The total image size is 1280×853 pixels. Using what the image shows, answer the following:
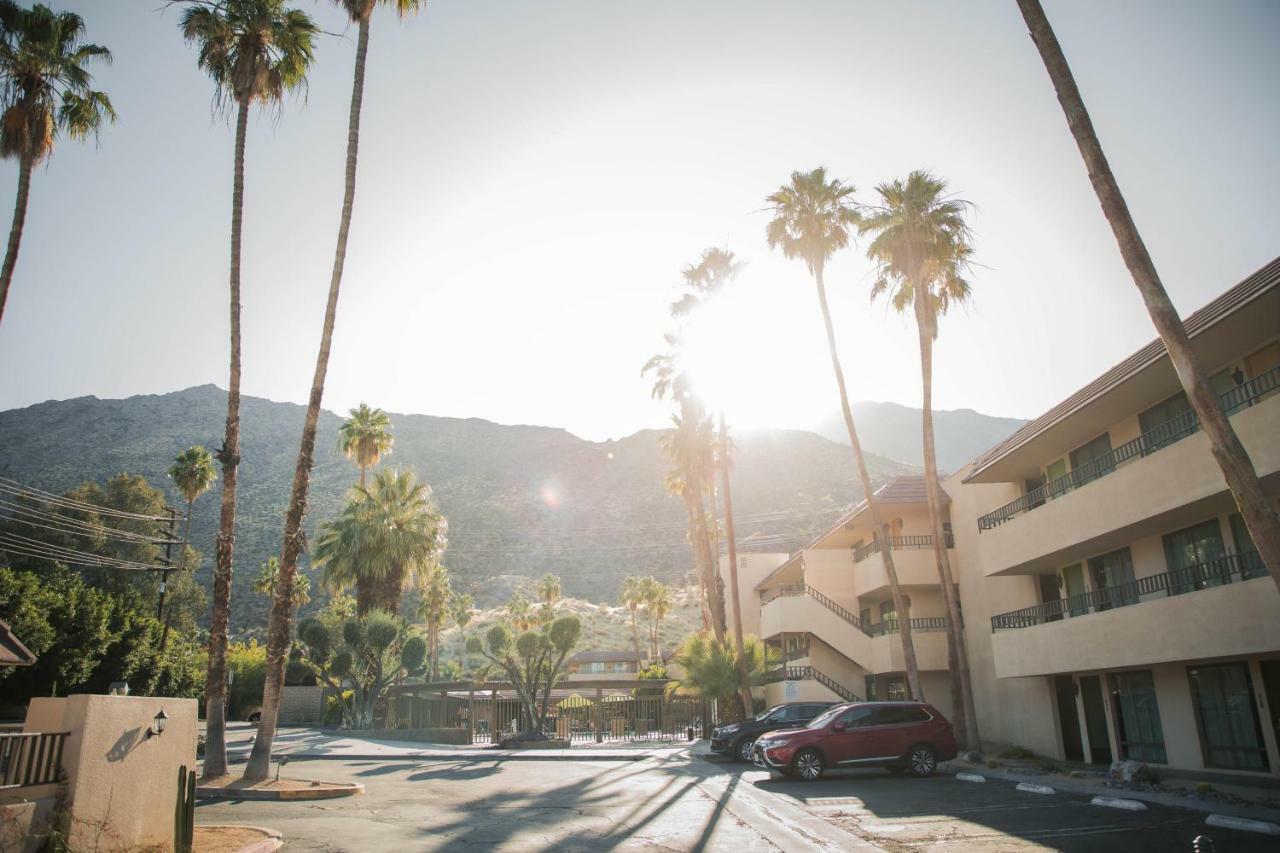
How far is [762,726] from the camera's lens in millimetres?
26219

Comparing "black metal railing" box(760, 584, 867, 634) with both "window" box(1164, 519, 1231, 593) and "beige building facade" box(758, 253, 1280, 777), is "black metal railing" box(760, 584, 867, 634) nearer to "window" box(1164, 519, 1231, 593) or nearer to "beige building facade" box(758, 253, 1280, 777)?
"beige building facade" box(758, 253, 1280, 777)

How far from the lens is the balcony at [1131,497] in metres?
15.2

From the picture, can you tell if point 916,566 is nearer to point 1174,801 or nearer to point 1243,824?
point 1174,801

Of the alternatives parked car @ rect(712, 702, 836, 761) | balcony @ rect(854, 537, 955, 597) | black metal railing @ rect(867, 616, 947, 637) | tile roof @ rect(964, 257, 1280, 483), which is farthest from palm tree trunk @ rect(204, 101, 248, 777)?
black metal railing @ rect(867, 616, 947, 637)

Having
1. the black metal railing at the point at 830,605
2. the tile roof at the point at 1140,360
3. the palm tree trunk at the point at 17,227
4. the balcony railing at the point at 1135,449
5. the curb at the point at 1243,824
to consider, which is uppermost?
the palm tree trunk at the point at 17,227

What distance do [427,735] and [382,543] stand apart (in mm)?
9715

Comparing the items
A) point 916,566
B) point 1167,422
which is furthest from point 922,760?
point 916,566

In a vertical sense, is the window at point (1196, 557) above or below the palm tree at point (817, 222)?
below

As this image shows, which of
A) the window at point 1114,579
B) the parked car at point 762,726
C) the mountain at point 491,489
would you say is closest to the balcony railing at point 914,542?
the window at point 1114,579

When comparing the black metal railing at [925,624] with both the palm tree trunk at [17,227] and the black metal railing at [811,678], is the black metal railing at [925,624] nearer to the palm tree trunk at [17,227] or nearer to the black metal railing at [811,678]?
the black metal railing at [811,678]

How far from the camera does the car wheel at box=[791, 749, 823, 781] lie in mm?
20250

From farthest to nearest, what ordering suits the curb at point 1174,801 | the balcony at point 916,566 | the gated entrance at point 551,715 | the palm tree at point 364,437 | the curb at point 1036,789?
the palm tree at point 364,437
the gated entrance at point 551,715
the balcony at point 916,566
the curb at point 1036,789
the curb at point 1174,801

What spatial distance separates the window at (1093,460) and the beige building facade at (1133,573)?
6 cm

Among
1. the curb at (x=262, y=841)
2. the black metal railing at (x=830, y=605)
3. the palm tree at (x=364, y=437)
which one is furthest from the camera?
the palm tree at (x=364, y=437)
